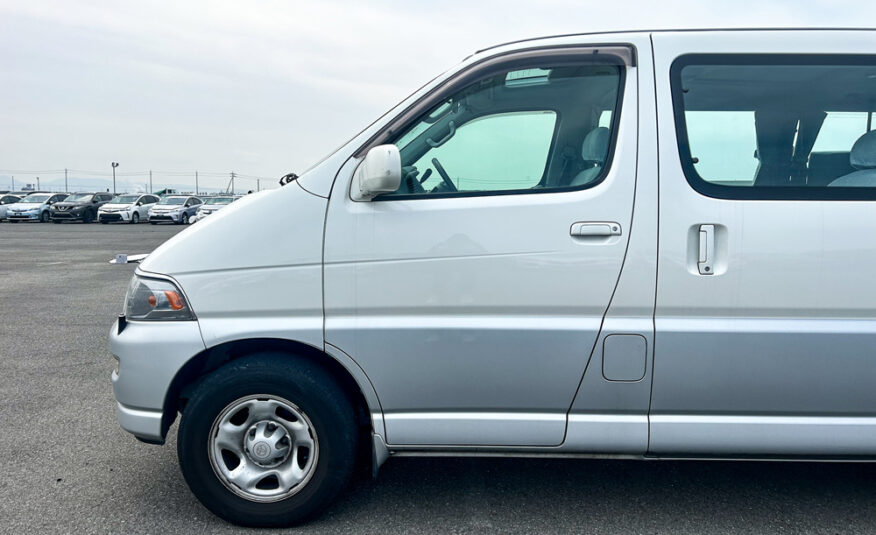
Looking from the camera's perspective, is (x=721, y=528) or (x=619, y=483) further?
(x=619, y=483)

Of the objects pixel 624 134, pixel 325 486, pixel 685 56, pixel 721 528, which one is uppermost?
pixel 685 56

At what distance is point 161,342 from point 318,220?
2.71 feet

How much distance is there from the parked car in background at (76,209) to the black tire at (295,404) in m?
35.1

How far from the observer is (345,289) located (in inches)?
114

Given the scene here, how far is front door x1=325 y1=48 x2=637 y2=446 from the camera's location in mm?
2828

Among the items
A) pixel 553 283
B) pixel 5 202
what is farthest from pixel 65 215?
pixel 553 283

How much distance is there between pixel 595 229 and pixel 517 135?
59 cm

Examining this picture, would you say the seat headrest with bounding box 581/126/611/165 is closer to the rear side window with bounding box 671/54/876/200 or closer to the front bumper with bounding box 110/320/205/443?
the rear side window with bounding box 671/54/876/200

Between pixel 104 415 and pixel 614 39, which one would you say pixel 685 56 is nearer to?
pixel 614 39

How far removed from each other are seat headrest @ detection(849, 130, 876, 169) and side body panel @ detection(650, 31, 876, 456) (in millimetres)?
249

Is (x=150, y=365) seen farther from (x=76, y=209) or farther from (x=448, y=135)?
(x=76, y=209)

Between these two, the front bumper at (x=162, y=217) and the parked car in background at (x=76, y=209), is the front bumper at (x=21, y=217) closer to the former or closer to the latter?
the parked car in background at (x=76, y=209)

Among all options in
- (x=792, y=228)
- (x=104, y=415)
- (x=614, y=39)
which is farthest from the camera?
(x=104, y=415)

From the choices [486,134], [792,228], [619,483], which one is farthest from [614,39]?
[619,483]
